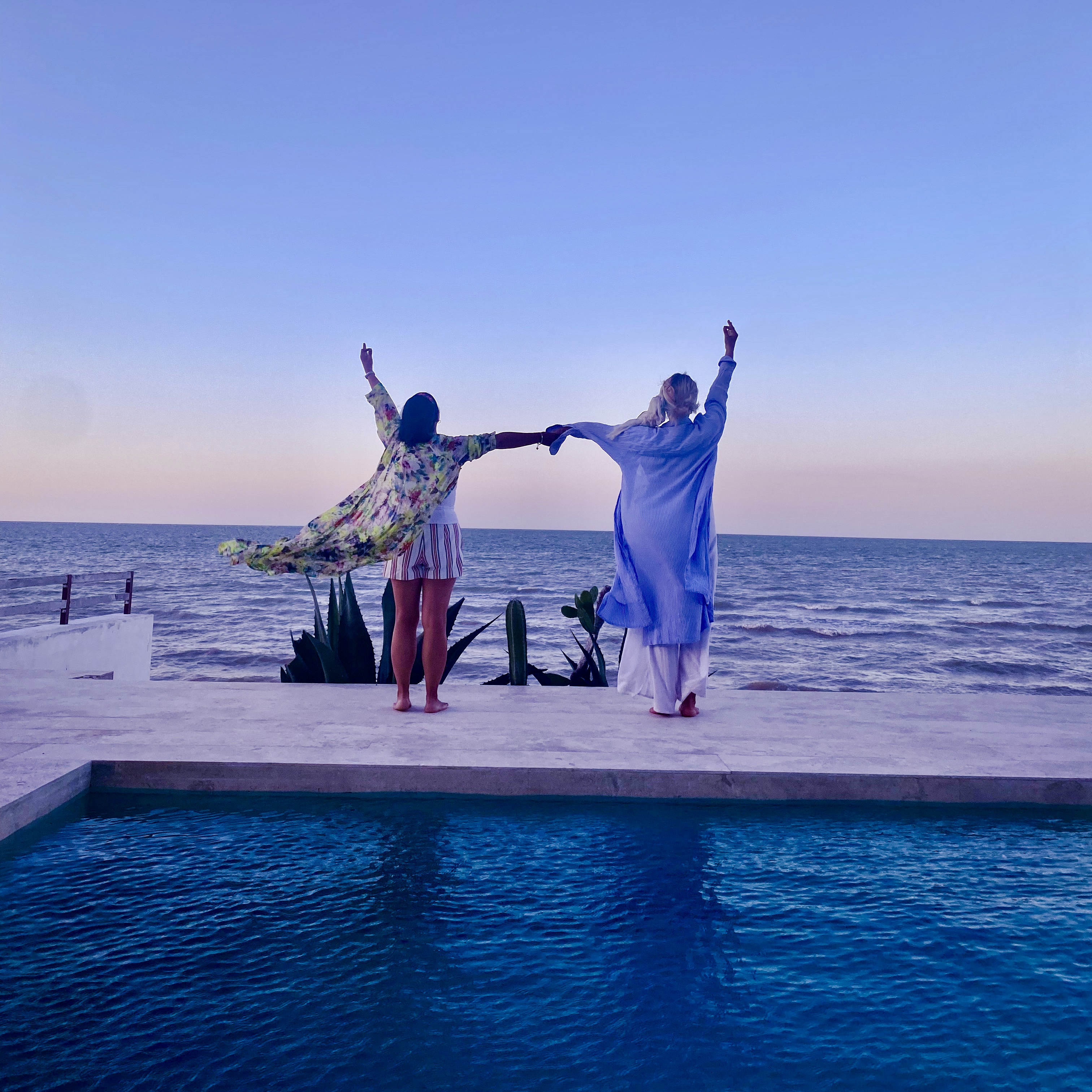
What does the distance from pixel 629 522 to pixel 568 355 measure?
1188 cm

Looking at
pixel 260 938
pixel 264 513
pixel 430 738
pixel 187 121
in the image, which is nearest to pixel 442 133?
pixel 187 121

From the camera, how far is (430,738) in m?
3.87

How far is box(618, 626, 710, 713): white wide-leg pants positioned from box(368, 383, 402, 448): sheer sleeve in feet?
5.44

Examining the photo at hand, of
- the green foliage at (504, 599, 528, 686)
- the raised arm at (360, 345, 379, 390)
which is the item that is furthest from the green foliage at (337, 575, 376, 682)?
the raised arm at (360, 345, 379, 390)

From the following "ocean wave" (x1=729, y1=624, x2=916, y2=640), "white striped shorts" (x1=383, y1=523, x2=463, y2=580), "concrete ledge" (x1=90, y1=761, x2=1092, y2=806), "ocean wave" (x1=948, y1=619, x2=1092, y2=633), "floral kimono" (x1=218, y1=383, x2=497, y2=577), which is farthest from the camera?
"ocean wave" (x1=948, y1=619, x2=1092, y2=633)

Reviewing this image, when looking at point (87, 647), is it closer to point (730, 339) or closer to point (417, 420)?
point (417, 420)

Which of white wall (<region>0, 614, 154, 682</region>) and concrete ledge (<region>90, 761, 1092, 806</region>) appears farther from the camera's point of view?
white wall (<region>0, 614, 154, 682</region>)

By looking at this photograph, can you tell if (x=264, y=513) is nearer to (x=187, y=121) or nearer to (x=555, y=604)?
(x=555, y=604)

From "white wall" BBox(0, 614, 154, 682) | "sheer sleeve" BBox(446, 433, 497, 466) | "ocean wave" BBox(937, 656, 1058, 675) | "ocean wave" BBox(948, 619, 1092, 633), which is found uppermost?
"sheer sleeve" BBox(446, 433, 497, 466)

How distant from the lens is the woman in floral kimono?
4316 mm

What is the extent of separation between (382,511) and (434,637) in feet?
2.45

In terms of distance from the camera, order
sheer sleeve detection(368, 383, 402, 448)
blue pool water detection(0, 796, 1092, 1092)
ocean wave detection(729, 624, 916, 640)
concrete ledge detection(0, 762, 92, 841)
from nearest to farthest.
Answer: blue pool water detection(0, 796, 1092, 1092) < concrete ledge detection(0, 762, 92, 841) < sheer sleeve detection(368, 383, 402, 448) < ocean wave detection(729, 624, 916, 640)

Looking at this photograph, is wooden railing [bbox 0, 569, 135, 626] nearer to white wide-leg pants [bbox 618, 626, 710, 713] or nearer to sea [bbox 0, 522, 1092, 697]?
sea [bbox 0, 522, 1092, 697]

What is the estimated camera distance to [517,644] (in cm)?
587
